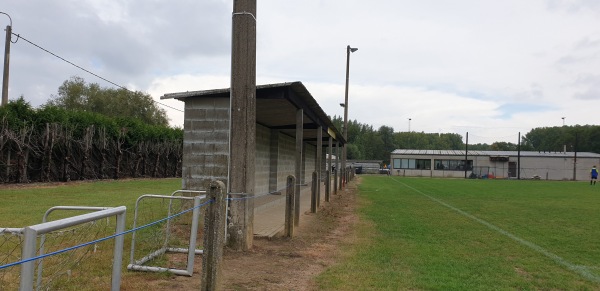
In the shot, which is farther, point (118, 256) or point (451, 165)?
point (451, 165)

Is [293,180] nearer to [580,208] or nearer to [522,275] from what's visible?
[522,275]

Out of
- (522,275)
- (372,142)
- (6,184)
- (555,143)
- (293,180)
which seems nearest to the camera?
(522,275)

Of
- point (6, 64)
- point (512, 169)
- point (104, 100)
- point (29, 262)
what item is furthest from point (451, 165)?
point (29, 262)

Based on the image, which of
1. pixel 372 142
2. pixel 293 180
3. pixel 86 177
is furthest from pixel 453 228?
pixel 372 142

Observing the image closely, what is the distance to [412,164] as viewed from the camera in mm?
62031

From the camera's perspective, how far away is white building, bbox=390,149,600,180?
60656 millimetres

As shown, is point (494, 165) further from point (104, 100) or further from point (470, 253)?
point (470, 253)

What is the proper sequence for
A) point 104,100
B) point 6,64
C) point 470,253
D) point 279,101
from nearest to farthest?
point 470,253
point 279,101
point 6,64
point 104,100

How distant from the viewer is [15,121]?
63.2ft

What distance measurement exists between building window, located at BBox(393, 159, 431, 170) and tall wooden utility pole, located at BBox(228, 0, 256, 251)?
56676 millimetres

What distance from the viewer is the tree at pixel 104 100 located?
50.3 metres

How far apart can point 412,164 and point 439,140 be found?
79777 millimetres

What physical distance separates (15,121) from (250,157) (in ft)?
53.7

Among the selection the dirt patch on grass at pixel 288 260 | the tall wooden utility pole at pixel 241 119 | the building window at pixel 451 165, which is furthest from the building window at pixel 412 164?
the tall wooden utility pole at pixel 241 119
